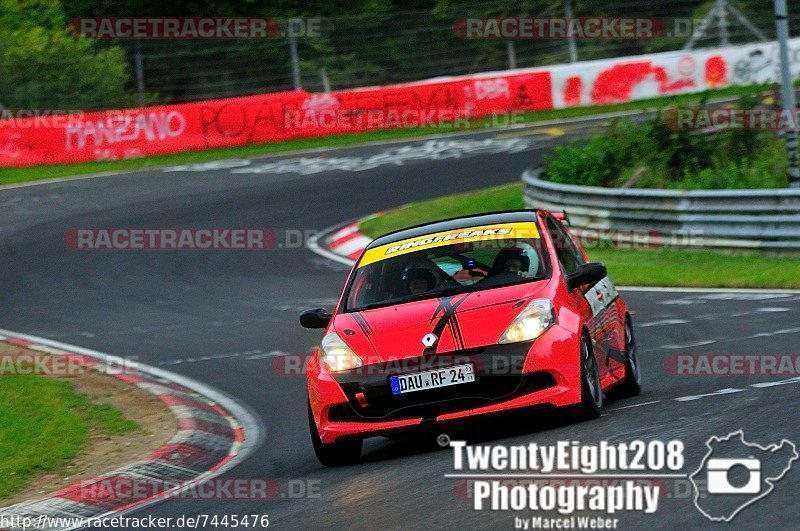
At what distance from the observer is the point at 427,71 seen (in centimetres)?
3550

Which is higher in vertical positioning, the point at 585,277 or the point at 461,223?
the point at 461,223

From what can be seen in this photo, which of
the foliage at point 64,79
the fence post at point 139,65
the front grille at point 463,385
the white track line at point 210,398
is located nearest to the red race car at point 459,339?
the front grille at point 463,385

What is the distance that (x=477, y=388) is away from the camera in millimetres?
8281

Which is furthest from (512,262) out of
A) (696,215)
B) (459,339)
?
(696,215)

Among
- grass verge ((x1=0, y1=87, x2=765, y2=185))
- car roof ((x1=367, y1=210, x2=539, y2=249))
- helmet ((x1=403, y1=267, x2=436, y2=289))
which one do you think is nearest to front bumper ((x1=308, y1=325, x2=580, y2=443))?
helmet ((x1=403, y1=267, x2=436, y2=289))

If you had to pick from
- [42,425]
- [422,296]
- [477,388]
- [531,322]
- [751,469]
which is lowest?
[42,425]

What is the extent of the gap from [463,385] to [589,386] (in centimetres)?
79

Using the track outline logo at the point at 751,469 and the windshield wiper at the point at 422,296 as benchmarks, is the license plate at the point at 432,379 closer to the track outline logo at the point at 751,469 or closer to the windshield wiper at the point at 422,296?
the windshield wiper at the point at 422,296

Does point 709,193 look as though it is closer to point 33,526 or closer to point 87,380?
point 87,380

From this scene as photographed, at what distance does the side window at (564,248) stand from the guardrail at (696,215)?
739 cm

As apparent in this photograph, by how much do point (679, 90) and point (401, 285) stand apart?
27.3 m

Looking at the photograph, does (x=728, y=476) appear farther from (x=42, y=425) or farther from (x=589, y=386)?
(x=42, y=425)

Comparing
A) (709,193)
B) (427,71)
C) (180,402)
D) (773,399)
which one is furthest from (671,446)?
(427,71)

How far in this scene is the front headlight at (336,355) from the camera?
8.58 m
